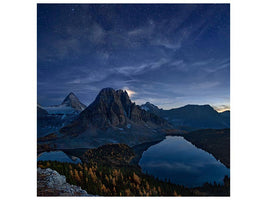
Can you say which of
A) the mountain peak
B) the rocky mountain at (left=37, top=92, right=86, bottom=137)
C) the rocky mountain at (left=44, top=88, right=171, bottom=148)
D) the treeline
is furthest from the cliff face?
the treeline

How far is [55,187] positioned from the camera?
3.44 metres

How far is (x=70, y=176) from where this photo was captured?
375cm

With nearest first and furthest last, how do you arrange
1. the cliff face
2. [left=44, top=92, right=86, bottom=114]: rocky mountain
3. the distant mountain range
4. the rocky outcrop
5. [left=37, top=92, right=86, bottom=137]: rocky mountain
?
the rocky outcrop < [left=44, top=92, right=86, bottom=114]: rocky mountain < [left=37, top=92, right=86, bottom=137]: rocky mountain < the distant mountain range < the cliff face

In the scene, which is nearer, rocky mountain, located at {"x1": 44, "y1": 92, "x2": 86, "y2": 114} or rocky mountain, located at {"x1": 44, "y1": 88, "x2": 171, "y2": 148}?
rocky mountain, located at {"x1": 44, "y1": 92, "x2": 86, "y2": 114}

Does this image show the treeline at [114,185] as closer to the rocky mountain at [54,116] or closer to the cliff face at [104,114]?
the rocky mountain at [54,116]

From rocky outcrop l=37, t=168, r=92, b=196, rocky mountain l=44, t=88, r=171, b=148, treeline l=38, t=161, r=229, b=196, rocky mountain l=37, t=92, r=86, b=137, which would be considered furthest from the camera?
rocky mountain l=44, t=88, r=171, b=148

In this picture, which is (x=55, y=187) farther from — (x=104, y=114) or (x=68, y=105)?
(x=104, y=114)

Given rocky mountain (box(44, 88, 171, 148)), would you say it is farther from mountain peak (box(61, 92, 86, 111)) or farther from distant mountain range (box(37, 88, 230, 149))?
mountain peak (box(61, 92, 86, 111))

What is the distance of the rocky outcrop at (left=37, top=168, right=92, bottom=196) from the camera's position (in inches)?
132

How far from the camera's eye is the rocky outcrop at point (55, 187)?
132 inches
